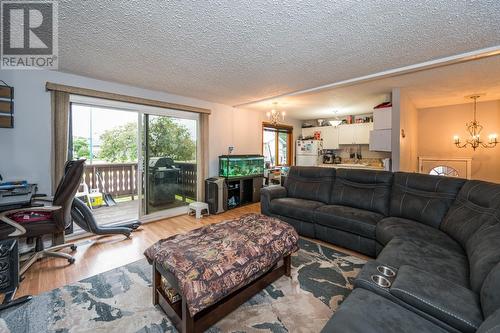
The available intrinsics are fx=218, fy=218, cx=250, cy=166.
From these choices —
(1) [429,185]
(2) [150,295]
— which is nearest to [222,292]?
(2) [150,295]

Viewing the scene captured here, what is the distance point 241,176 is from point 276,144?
89.7 inches

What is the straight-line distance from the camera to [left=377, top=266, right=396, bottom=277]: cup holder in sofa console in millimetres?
1428

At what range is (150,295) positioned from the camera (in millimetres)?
1915

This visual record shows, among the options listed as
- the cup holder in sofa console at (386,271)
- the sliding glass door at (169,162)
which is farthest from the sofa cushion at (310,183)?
the sliding glass door at (169,162)

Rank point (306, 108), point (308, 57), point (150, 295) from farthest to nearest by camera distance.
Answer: point (306, 108)
point (308, 57)
point (150, 295)

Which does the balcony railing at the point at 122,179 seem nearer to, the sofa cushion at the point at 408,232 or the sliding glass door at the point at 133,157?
the sliding glass door at the point at 133,157

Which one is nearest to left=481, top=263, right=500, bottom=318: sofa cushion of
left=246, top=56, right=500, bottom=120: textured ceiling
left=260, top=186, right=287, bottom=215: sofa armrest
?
left=260, top=186, right=287, bottom=215: sofa armrest

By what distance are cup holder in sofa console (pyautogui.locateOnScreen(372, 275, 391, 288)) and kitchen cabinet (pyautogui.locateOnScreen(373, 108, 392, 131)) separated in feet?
11.2

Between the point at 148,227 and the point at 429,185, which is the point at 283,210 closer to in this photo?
the point at 429,185

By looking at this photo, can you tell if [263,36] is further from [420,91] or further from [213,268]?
[420,91]

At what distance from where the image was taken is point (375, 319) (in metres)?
1.05

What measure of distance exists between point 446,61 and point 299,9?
211cm

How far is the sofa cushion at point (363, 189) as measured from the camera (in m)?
2.92

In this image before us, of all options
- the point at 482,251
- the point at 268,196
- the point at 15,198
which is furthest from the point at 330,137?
the point at 15,198
